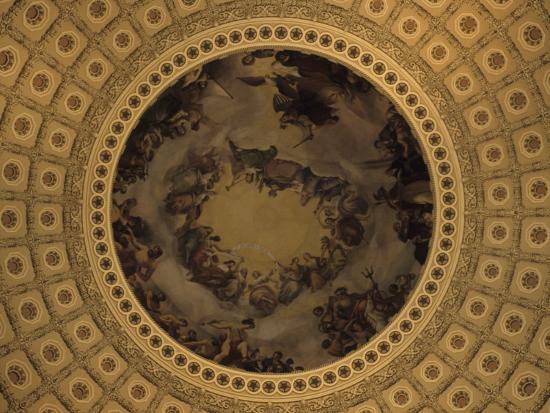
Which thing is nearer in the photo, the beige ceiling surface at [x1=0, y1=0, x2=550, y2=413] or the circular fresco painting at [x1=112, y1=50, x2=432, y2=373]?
the beige ceiling surface at [x1=0, y1=0, x2=550, y2=413]

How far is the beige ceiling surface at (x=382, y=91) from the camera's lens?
18484 mm

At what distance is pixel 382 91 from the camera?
19.7 m

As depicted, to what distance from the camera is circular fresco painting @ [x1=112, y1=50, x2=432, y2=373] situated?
20780 millimetres

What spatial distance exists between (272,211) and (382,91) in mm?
4795

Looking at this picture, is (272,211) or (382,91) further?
(272,211)

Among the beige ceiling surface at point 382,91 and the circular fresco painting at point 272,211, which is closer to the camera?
the beige ceiling surface at point 382,91

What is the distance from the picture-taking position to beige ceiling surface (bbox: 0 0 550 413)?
728 inches

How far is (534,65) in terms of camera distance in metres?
18.3

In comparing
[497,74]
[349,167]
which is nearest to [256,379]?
[349,167]

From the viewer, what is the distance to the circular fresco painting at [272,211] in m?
20.8

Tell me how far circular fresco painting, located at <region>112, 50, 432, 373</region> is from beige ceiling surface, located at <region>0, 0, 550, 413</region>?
2.28 ft

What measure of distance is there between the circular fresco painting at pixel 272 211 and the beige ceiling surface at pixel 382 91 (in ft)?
2.28

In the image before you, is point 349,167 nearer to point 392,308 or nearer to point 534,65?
point 392,308

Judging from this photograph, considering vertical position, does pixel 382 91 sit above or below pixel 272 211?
above
